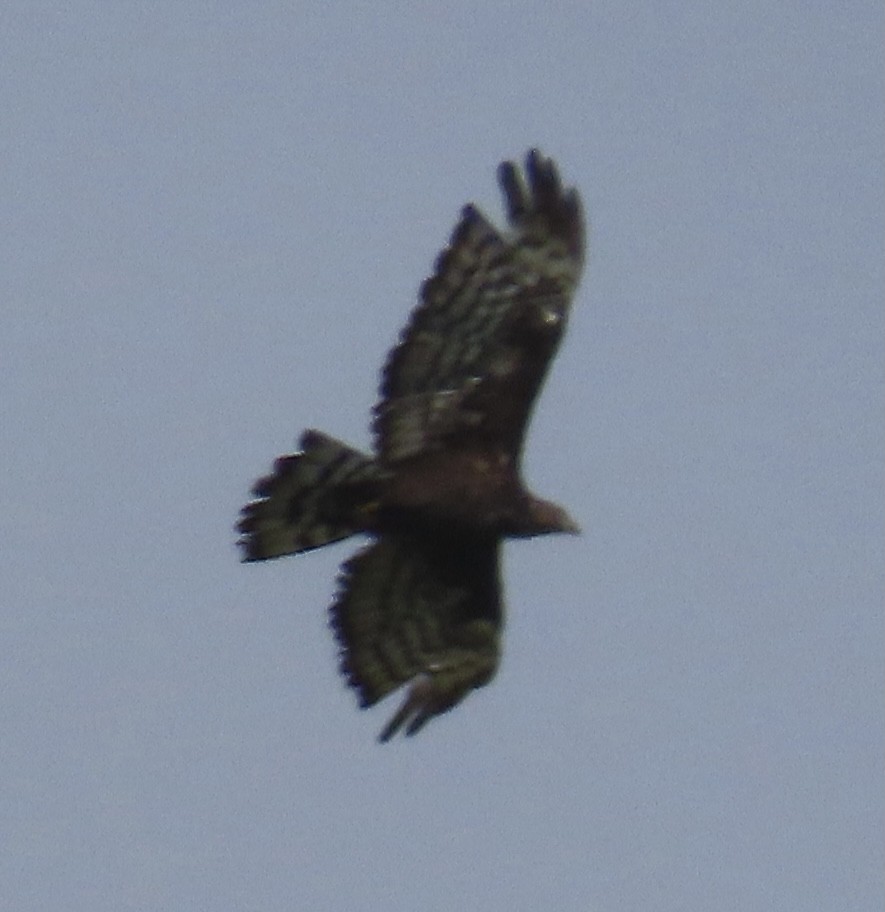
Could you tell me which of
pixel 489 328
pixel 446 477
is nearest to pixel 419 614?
pixel 446 477

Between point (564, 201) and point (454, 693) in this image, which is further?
point (564, 201)

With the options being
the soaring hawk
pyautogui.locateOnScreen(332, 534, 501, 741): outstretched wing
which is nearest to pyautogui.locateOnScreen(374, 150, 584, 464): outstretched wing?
the soaring hawk

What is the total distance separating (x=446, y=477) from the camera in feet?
31.8

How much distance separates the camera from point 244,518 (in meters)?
9.69

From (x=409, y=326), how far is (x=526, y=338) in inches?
22.0

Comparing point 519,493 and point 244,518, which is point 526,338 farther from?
point 244,518

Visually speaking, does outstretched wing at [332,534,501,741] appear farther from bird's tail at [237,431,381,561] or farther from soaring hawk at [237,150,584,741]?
bird's tail at [237,431,381,561]

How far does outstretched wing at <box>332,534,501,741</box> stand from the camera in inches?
386

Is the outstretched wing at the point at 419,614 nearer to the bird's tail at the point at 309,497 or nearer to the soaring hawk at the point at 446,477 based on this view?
the soaring hawk at the point at 446,477

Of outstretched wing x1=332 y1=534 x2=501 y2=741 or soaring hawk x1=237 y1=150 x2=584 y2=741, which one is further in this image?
outstretched wing x1=332 y1=534 x2=501 y2=741

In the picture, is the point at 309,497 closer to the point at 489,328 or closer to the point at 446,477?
the point at 446,477

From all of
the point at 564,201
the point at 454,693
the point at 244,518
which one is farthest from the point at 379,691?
the point at 564,201

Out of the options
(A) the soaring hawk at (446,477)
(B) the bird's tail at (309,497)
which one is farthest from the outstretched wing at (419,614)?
(B) the bird's tail at (309,497)

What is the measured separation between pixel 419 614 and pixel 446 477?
77cm
